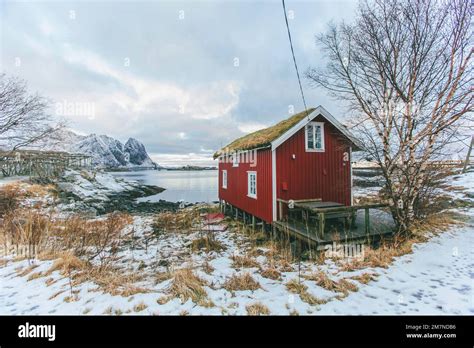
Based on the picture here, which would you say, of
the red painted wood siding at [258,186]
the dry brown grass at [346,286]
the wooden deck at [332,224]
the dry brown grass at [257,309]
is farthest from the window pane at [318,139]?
the dry brown grass at [257,309]

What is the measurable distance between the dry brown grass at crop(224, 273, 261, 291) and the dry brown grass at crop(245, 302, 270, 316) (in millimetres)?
718

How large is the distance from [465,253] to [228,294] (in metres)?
6.59

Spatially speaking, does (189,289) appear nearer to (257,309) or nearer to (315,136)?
(257,309)

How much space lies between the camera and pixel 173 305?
12.1ft

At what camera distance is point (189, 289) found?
4117 mm

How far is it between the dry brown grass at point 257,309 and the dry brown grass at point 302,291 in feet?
2.79

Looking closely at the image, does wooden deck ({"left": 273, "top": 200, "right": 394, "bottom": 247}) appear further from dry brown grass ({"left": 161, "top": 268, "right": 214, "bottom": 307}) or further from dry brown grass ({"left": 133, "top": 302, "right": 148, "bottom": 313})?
dry brown grass ({"left": 133, "top": 302, "right": 148, "bottom": 313})

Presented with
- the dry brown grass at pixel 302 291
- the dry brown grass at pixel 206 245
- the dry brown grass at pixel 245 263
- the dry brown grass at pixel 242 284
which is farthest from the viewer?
the dry brown grass at pixel 206 245

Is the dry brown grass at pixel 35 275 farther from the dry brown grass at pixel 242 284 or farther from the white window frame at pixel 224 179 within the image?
the white window frame at pixel 224 179

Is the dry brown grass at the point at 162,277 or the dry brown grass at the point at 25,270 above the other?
the dry brown grass at the point at 25,270

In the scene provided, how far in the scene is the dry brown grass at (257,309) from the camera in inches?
135

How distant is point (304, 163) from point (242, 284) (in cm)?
648

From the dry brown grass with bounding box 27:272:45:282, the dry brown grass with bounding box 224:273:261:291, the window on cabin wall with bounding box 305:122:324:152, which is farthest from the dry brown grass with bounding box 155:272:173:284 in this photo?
the window on cabin wall with bounding box 305:122:324:152
